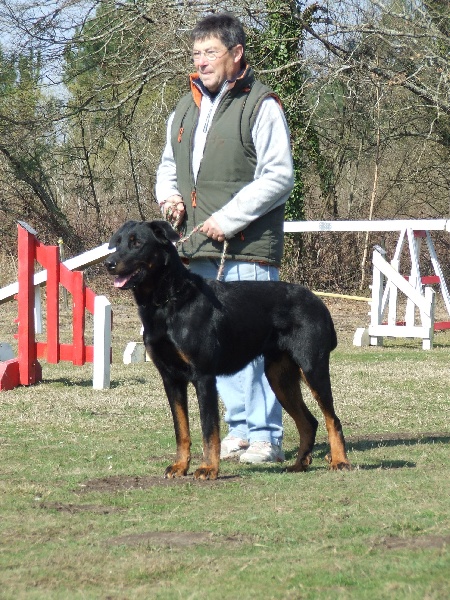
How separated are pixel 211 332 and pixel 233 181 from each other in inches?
38.0

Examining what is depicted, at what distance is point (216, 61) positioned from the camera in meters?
5.34

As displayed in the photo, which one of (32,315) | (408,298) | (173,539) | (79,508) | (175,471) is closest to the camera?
(173,539)

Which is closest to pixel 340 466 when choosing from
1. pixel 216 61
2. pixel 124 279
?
pixel 124 279

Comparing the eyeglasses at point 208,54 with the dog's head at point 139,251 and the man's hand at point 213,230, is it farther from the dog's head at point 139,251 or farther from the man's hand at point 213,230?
the dog's head at point 139,251

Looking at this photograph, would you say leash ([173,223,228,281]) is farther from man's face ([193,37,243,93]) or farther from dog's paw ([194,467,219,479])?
dog's paw ([194,467,219,479])

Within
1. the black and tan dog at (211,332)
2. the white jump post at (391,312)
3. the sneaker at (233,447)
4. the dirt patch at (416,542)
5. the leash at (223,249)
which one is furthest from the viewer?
the white jump post at (391,312)

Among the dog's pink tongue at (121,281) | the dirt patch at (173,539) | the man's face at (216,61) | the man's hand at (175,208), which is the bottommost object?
the dirt patch at (173,539)

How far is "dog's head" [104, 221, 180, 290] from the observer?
16.0 ft

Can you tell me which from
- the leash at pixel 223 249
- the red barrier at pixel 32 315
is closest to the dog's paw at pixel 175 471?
the leash at pixel 223 249

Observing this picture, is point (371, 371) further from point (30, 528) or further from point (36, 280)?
point (30, 528)

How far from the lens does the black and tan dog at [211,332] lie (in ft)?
16.3

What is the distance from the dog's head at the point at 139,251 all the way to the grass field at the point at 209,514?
3.46 feet

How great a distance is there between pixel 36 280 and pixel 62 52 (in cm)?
1059

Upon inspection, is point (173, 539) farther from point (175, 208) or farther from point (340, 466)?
point (175, 208)
